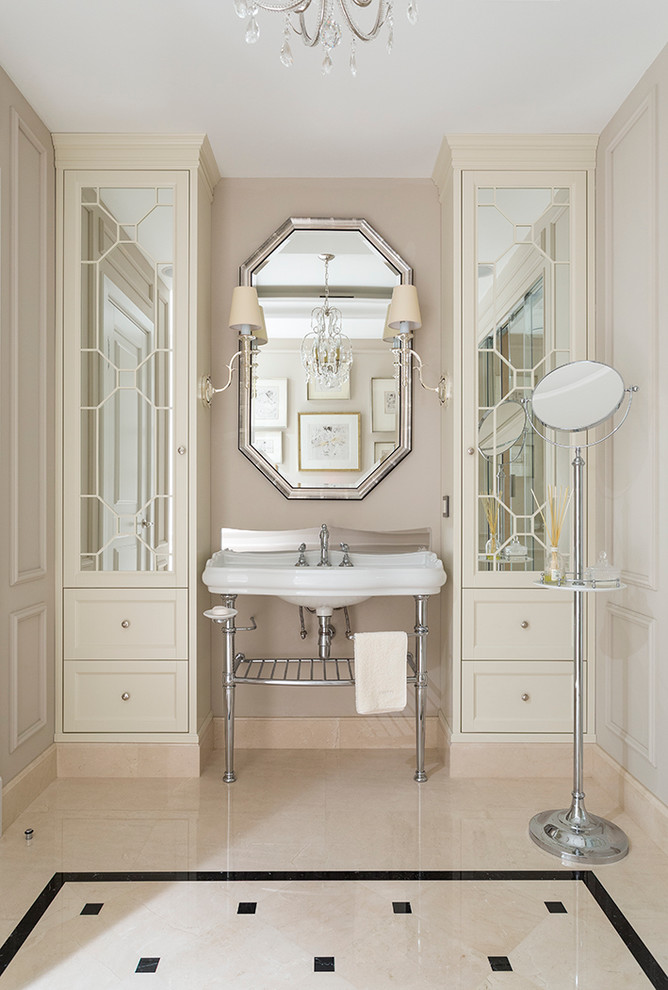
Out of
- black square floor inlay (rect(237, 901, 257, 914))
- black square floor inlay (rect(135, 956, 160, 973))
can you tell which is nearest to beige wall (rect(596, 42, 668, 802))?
black square floor inlay (rect(237, 901, 257, 914))

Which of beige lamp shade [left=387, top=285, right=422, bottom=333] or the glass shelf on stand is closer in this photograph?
the glass shelf on stand

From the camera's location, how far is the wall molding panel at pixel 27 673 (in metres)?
A: 2.74

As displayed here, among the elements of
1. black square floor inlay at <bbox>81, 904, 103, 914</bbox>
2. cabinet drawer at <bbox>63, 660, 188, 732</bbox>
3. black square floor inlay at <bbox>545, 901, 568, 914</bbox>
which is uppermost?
cabinet drawer at <bbox>63, 660, 188, 732</bbox>

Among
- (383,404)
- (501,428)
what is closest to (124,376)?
(383,404)

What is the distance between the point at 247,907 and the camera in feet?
6.98

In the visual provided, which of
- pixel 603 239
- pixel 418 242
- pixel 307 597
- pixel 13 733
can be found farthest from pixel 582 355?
pixel 13 733

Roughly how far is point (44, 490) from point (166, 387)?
0.65 metres

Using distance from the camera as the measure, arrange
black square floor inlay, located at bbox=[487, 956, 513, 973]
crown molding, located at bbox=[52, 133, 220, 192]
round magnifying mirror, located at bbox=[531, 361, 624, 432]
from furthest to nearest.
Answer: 1. crown molding, located at bbox=[52, 133, 220, 192]
2. round magnifying mirror, located at bbox=[531, 361, 624, 432]
3. black square floor inlay, located at bbox=[487, 956, 513, 973]

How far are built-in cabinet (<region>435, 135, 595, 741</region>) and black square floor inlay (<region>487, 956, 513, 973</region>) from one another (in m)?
1.26

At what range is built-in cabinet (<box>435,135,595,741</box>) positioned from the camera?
3137 millimetres

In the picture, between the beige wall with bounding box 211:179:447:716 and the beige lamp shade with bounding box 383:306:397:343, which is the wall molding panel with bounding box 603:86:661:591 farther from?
the beige lamp shade with bounding box 383:306:397:343

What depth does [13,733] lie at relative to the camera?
2.74 meters

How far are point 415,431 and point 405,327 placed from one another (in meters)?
0.48

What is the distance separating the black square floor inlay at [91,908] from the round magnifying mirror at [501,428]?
2.14 meters
